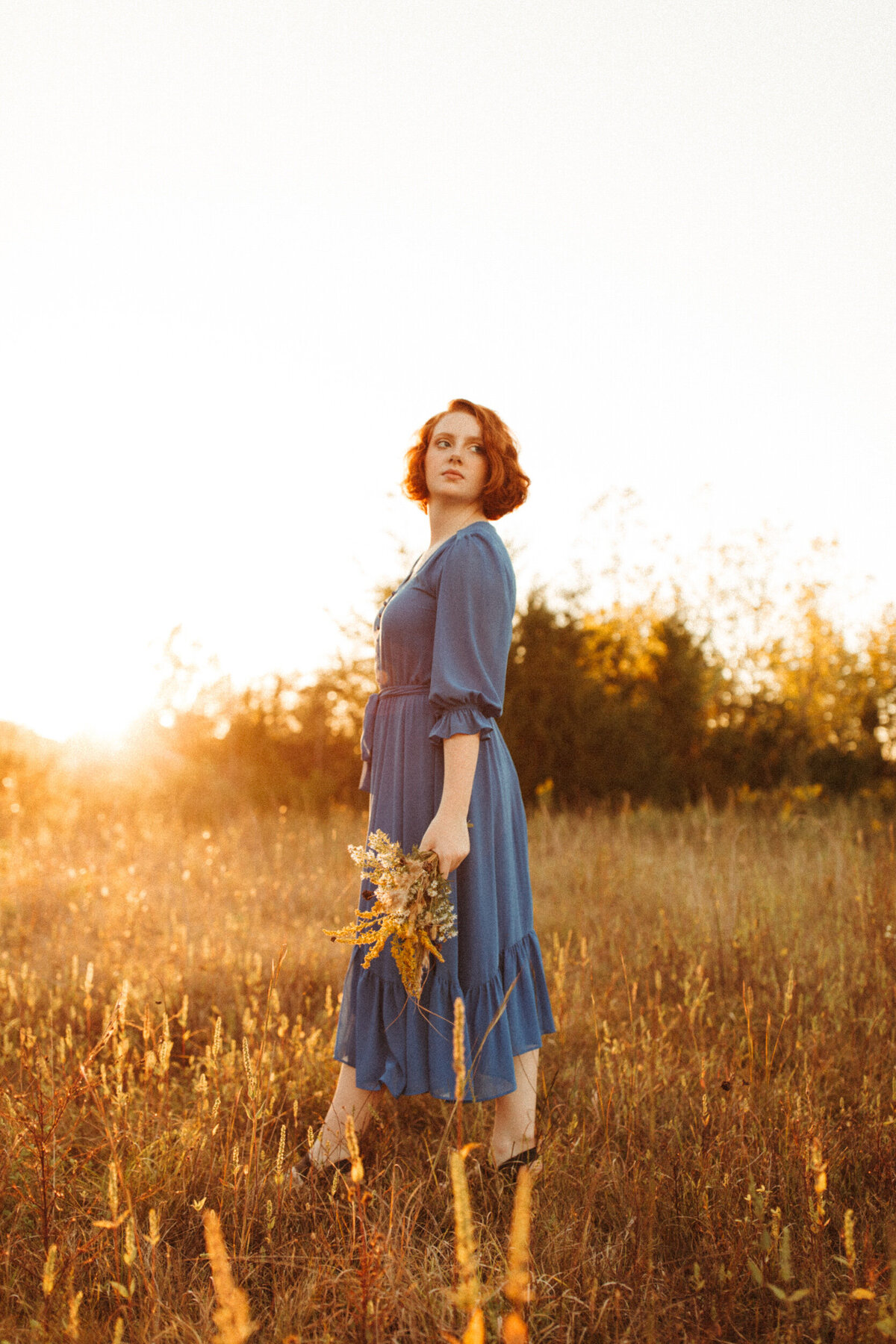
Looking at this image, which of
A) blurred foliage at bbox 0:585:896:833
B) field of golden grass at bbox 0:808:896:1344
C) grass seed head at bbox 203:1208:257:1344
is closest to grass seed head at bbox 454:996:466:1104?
field of golden grass at bbox 0:808:896:1344

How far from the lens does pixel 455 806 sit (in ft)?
6.68

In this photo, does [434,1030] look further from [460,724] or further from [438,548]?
[438,548]

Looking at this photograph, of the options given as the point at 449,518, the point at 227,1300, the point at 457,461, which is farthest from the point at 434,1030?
the point at 457,461

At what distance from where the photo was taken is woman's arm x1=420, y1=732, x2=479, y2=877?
1.98 m

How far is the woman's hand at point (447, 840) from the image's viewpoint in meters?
1.97

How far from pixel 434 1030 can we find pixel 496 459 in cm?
157

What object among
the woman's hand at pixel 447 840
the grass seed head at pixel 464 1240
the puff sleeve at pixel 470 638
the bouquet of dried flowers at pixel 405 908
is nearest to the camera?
the grass seed head at pixel 464 1240

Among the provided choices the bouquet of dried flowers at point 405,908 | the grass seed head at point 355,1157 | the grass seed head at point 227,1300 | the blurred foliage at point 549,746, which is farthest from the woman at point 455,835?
the blurred foliage at point 549,746

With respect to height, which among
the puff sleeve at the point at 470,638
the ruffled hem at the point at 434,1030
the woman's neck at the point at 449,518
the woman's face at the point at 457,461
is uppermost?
the woman's face at the point at 457,461

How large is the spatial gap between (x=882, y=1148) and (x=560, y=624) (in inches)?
310

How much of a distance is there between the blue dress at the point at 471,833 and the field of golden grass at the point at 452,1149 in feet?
0.97

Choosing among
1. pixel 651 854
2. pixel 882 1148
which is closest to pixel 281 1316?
pixel 882 1148

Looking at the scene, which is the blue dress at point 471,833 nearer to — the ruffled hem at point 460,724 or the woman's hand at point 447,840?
the ruffled hem at point 460,724

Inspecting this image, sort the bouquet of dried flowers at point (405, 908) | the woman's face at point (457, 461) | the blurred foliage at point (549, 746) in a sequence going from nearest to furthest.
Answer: the bouquet of dried flowers at point (405, 908) < the woman's face at point (457, 461) < the blurred foliage at point (549, 746)
